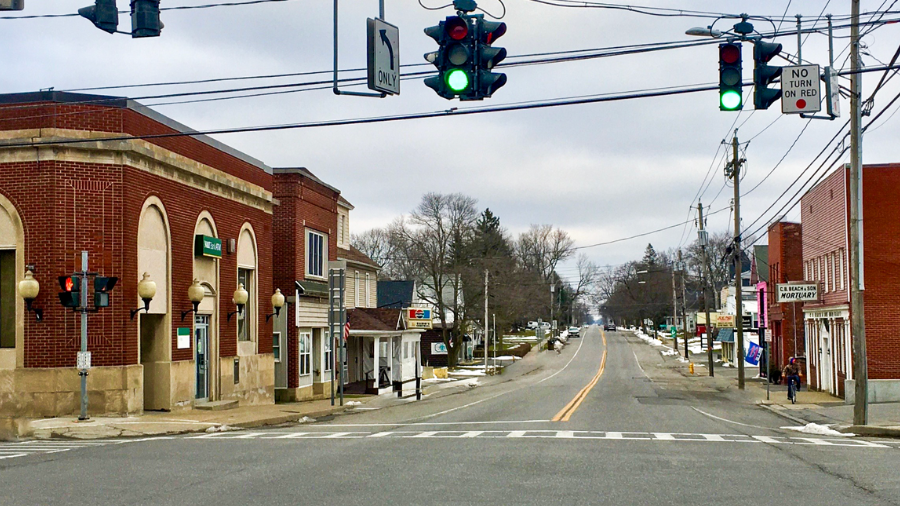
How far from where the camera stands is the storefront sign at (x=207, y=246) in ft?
87.7

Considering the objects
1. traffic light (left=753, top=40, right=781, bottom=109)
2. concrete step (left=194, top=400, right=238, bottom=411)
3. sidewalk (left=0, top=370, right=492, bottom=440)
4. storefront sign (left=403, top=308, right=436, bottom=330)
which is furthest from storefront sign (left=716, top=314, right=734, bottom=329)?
traffic light (left=753, top=40, right=781, bottom=109)

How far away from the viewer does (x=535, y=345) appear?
105 m

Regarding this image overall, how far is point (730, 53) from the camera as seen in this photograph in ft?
44.4

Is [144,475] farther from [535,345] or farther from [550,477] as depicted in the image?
[535,345]

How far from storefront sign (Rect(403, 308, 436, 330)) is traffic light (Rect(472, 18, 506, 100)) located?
123 feet

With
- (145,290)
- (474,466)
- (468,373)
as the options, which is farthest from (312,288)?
(468,373)

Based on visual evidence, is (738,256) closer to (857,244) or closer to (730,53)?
(857,244)

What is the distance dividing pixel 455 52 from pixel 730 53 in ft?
13.9

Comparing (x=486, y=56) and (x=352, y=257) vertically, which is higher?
(x=486, y=56)

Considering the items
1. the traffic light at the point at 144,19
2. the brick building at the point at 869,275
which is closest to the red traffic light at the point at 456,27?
the traffic light at the point at 144,19

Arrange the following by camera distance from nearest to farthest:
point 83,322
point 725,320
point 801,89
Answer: point 801,89 < point 83,322 < point 725,320

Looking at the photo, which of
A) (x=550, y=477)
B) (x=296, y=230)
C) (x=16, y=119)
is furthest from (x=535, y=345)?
(x=550, y=477)

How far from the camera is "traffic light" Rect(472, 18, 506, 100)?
12242 mm

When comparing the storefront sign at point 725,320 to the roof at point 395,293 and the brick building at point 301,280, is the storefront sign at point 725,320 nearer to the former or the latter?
the roof at point 395,293
